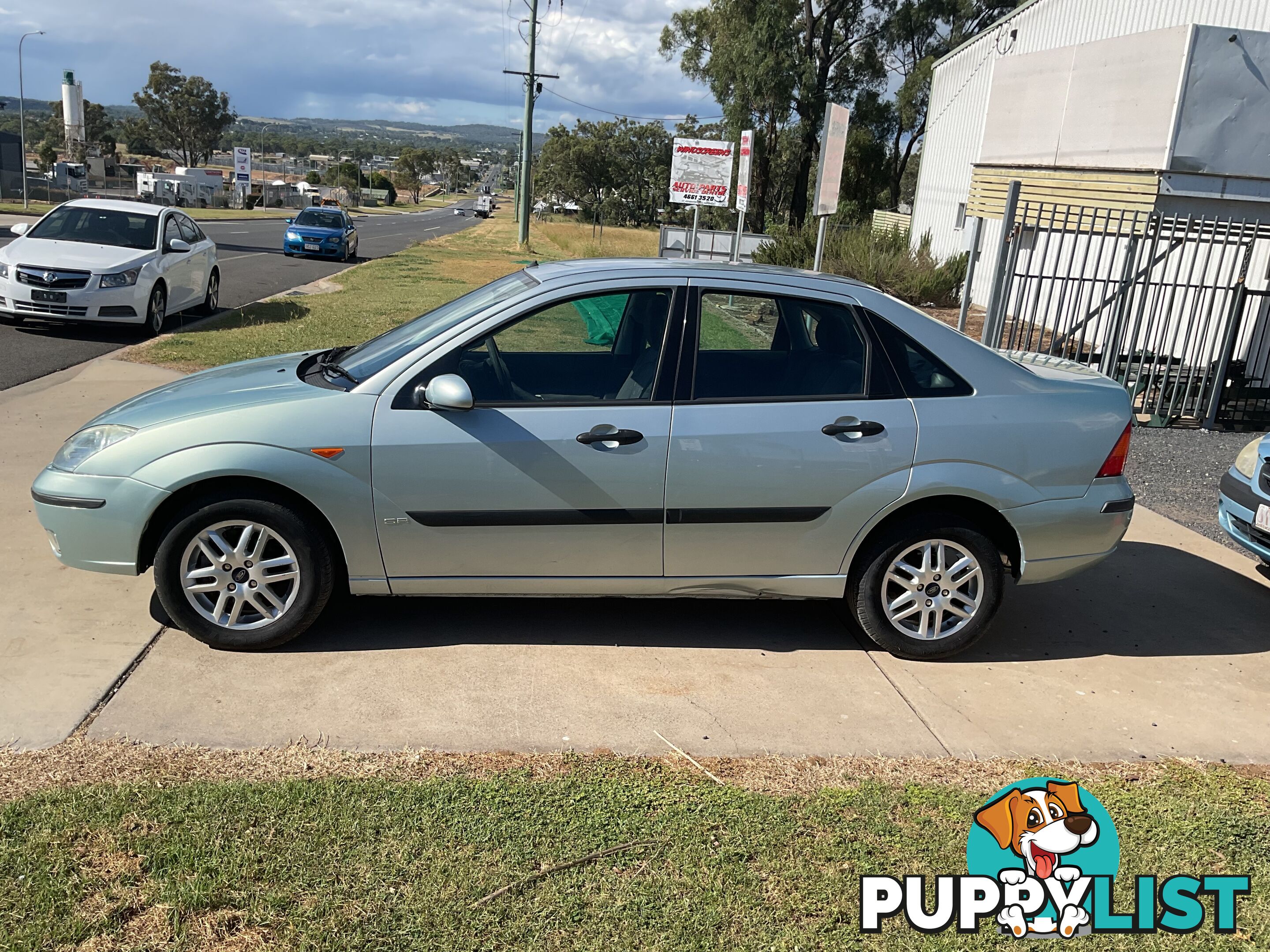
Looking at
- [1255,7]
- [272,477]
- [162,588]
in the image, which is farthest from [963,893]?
[1255,7]

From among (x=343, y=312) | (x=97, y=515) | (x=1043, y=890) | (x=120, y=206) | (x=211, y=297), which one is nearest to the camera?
Result: (x=1043, y=890)

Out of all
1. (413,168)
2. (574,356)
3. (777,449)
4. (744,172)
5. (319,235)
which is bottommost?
(319,235)

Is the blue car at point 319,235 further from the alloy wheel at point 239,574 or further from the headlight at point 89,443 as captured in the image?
the alloy wheel at point 239,574

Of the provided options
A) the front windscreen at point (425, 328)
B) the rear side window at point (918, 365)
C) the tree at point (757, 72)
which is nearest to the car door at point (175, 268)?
the front windscreen at point (425, 328)

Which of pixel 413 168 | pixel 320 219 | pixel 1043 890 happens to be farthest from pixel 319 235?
pixel 413 168

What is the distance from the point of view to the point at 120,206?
544 inches

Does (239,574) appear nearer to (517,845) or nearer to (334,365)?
(334,365)

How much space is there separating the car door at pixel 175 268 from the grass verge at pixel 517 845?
36.7 feet

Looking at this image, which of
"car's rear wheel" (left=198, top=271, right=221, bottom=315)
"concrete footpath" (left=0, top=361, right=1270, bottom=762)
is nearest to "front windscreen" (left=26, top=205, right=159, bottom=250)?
"car's rear wheel" (left=198, top=271, right=221, bottom=315)

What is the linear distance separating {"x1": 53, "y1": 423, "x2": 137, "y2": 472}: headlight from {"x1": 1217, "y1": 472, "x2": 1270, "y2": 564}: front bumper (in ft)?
18.8

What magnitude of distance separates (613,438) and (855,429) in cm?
104

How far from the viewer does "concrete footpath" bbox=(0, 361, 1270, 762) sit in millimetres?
3916

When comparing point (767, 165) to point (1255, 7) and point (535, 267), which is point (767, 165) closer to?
point (1255, 7)

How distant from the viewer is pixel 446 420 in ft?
14.1
